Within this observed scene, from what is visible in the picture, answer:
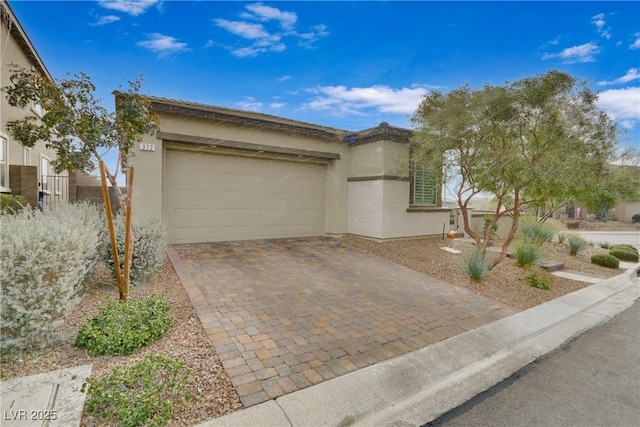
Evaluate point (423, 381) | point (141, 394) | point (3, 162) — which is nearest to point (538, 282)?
point (423, 381)

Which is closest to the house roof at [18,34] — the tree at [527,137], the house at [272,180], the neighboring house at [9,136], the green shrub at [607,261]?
the neighboring house at [9,136]

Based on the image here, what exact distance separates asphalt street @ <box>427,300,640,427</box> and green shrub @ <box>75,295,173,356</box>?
113 inches

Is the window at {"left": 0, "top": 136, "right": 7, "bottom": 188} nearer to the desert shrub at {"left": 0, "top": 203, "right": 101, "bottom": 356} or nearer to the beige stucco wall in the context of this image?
the beige stucco wall

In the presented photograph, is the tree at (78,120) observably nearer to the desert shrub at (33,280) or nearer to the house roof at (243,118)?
the desert shrub at (33,280)

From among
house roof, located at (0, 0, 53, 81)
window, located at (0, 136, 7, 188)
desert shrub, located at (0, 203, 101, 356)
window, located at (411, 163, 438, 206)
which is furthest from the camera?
window, located at (411, 163, 438, 206)

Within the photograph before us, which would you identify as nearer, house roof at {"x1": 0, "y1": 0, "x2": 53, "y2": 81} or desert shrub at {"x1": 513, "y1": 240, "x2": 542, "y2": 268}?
house roof at {"x1": 0, "y1": 0, "x2": 53, "y2": 81}

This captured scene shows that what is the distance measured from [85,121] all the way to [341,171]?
7546 millimetres

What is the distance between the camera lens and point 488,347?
11.9ft

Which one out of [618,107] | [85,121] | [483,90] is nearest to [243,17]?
[85,121]

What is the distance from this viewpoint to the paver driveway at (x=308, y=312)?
294 cm

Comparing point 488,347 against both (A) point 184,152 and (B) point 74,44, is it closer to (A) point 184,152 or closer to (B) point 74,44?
(A) point 184,152

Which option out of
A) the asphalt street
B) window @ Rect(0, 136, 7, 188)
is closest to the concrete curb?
the asphalt street

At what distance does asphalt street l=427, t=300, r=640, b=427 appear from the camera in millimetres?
2465

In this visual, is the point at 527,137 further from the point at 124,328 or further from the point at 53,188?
the point at 53,188
